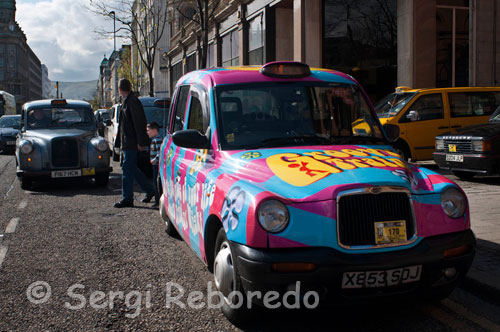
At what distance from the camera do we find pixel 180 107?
225 inches

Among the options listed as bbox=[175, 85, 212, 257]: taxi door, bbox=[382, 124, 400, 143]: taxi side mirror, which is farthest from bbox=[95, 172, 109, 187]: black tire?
bbox=[382, 124, 400, 143]: taxi side mirror

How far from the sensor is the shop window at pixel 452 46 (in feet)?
59.3

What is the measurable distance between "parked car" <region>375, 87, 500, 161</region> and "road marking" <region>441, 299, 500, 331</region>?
908 cm

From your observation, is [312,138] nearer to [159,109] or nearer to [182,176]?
[182,176]

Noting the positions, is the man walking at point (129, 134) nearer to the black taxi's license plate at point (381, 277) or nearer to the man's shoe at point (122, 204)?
the man's shoe at point (122, 204)

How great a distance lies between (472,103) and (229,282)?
11.5 meters

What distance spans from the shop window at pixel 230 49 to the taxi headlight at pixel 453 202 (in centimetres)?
2382

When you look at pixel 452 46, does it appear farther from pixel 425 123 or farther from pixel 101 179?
pixel 101 179

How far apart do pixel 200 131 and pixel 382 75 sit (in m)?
15.1

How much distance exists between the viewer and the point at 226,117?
4.45 metres

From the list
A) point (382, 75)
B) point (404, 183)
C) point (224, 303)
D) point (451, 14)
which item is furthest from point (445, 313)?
point (451, 14)

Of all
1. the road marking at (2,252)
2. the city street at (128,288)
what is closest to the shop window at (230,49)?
the city street at (128,288)

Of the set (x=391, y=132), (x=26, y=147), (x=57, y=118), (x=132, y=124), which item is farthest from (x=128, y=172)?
(x=391, y=132)

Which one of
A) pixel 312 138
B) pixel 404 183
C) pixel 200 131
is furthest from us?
pixel 200 131
